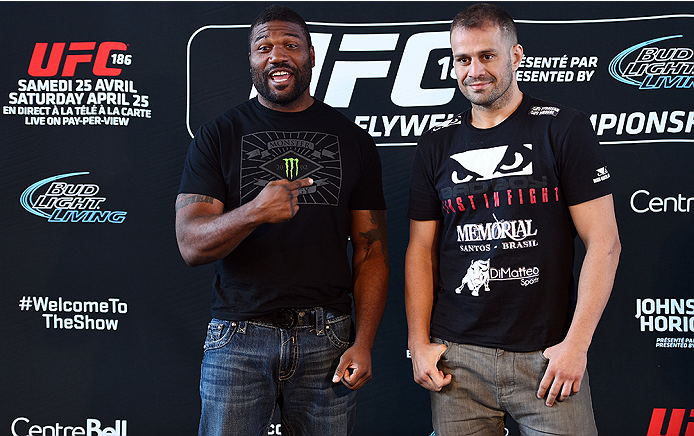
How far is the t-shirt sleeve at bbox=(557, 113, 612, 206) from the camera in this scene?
1.37 metres

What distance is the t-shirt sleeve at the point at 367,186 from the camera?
A: 5.43ft

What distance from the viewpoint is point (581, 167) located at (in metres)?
1.37

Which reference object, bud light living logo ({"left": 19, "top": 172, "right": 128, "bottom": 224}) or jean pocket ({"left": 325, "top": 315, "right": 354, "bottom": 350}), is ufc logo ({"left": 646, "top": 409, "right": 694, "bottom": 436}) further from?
bud light living logo ({"left": 19, "top": 172, "right": 128, "bottom": 224})

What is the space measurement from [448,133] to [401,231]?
1.03m

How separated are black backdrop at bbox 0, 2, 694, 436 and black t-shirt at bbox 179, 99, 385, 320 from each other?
95cm

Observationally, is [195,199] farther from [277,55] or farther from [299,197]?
[277,55]

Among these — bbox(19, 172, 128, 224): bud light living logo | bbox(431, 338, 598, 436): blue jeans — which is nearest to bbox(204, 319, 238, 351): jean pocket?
bbox(431, 338, 598, 436): blue jeans

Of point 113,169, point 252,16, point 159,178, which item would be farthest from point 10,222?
point 252,16

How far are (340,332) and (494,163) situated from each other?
1.99ft

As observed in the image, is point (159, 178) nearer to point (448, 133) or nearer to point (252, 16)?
point (252, 16)

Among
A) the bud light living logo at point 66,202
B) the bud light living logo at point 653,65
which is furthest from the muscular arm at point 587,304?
the bud light living logo at point 66,202

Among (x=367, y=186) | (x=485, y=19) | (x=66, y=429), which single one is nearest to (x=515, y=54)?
(x=485, y=19)

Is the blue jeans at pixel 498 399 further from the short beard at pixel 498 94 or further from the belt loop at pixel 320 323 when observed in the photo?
the short beard at pixel 498 94

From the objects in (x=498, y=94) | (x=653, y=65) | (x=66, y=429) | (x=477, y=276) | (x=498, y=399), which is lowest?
(x=66, y=429)
